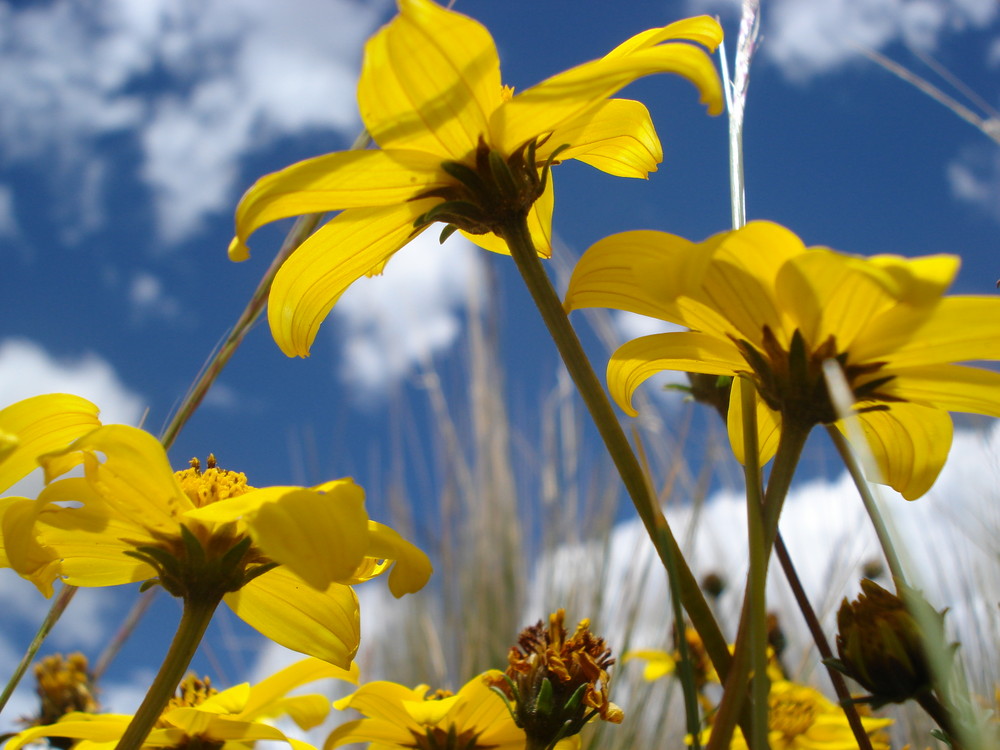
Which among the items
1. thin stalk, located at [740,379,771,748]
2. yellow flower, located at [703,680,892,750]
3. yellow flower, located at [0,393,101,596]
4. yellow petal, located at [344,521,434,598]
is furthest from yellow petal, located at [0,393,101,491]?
yellow flower, located at [703,680,892,750]

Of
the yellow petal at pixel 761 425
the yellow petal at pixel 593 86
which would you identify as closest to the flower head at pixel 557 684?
the yellow petal at pixel 761 425

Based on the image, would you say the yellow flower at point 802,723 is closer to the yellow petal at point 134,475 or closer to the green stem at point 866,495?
the green stem at point 866,495

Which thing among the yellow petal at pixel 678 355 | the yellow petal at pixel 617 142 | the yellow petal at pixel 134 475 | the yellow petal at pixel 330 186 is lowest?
the yellow petal at pixel 134 475

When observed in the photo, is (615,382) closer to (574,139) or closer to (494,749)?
(574,139)

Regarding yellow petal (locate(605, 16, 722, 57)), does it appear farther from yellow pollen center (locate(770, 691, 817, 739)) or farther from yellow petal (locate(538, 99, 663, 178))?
yellow pollen center (locate(770, 691, 817, 739))

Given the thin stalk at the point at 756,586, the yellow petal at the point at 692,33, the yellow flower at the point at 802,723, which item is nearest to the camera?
the thin stalk at the point at 756,586

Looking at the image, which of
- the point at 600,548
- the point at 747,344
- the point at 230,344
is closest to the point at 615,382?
the point at 747,344
